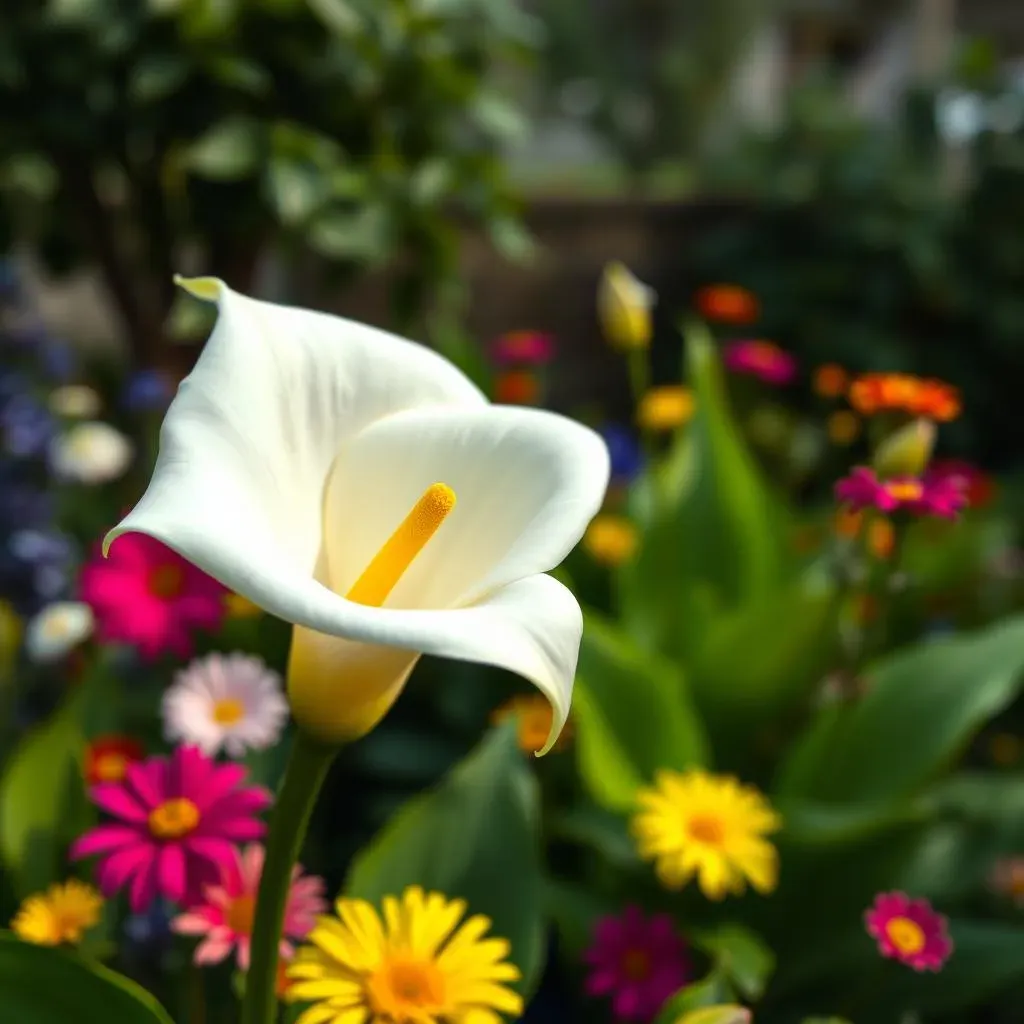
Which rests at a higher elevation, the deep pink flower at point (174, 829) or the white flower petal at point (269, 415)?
the white flower petal at point (269, 415)

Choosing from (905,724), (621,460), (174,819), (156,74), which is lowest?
(621,460)

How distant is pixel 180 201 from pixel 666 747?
0.89 metres

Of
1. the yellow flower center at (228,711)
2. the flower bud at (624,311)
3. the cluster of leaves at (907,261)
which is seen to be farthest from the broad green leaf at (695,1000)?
the cluster of leaves at (907,261)

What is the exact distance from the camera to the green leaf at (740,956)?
24.1 inches

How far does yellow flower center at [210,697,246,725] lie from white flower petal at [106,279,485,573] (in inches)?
7.8

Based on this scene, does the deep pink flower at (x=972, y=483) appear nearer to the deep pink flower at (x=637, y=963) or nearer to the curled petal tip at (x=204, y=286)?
the deep pink flower at (x=637, y=963)

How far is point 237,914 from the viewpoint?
0.50 metres

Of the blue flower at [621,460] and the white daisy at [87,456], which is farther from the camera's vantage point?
the blue flower at [621,460]

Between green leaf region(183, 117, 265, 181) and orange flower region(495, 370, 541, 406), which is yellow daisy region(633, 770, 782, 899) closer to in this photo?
orange flower region(495, 370, 541, 406)

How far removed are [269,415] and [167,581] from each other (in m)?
0.35

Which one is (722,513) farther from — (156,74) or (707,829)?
(156,74)

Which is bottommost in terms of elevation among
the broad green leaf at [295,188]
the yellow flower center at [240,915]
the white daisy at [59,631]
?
the white daisy at [59,631]

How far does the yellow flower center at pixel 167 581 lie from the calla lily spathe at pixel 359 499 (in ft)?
0.95

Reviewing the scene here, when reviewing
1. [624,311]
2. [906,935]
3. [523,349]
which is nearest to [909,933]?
Result: [906,935]
